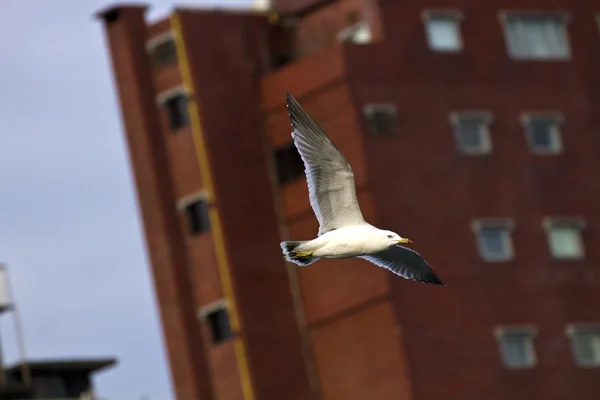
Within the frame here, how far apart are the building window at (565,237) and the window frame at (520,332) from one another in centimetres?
292

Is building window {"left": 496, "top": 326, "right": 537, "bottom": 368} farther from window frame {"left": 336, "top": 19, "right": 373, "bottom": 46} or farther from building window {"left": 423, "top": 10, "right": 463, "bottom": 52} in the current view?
window frame {"left": 336, "top": 19, "right": 373, "bottom": 46}

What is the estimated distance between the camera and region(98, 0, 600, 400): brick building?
193ft

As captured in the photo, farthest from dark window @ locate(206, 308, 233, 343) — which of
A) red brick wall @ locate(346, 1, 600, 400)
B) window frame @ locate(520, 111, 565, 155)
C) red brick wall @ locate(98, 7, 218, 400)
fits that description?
window frame @ locate(520, 111, 565, 155)

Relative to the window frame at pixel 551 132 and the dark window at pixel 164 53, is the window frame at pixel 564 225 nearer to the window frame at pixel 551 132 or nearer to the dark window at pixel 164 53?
the window frame at pixel 551 132

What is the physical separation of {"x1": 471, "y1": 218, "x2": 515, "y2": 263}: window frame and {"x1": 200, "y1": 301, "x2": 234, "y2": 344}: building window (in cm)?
797

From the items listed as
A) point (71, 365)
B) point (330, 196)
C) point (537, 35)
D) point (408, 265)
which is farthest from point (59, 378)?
point (330, 196)

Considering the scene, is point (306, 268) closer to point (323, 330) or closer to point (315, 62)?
point (323, 330)

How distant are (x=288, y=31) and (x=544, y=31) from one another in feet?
27.6

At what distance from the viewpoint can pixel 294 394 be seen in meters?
60.3

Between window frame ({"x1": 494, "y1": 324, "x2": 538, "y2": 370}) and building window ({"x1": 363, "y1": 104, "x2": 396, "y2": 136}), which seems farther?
window frame ({"x1": 494, "y1": 324, "x2": 538, "y2": 370})

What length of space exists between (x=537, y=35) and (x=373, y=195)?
10.1m

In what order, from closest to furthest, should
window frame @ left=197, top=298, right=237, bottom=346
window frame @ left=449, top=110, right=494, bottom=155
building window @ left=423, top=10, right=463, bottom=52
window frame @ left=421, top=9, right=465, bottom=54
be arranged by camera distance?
window frame @ left=197, top=298, right=237, bottom=346, window frame @ left=449, top=110, right=494, bottom=155, window frame @ left=421, top=9, right=465, bottom=54, building window @ left=423, top=10, right=463, bottom=52

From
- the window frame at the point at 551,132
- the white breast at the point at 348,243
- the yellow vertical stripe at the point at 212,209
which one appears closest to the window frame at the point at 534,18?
the window frame at the point at 551,132

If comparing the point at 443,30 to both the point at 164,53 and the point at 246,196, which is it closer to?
the point at 246,196
